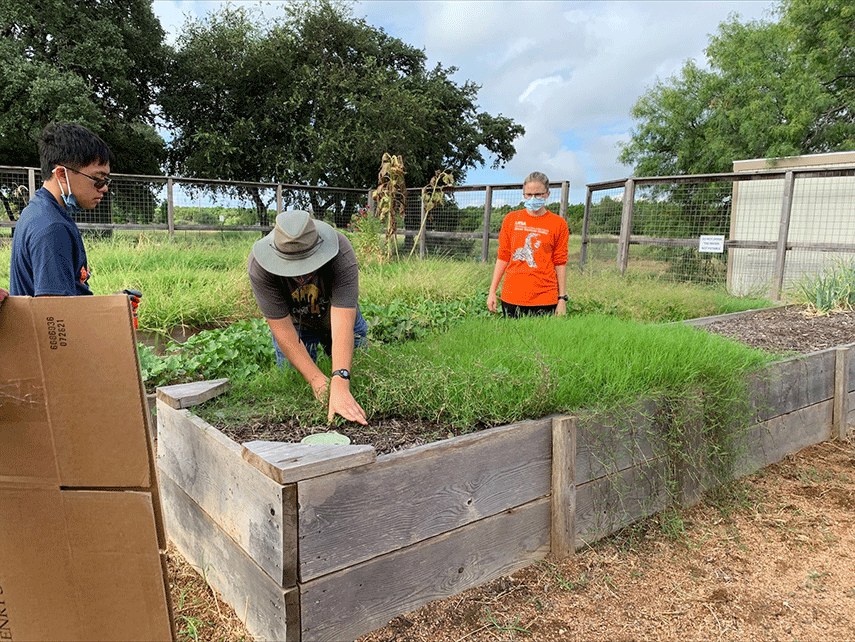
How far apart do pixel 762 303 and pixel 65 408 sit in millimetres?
6831

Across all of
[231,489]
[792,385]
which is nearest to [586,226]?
[792,385]

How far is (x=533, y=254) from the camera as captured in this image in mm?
4082

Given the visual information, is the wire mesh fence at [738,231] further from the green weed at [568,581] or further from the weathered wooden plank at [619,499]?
the green weed at [568,581]

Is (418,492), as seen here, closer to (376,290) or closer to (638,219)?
(376,290)

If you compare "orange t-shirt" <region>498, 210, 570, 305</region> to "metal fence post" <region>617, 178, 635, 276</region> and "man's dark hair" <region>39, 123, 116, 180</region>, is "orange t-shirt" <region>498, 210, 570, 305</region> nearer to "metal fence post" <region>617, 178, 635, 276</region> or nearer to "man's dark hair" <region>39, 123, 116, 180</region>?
"man's dark hair" <region>39, 123, 116, 180</region>

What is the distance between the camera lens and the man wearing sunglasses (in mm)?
2055

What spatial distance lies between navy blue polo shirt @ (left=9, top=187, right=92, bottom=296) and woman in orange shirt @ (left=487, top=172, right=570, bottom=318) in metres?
2.71

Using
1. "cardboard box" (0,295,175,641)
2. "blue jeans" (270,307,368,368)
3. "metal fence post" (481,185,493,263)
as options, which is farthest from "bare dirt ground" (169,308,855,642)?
"metal fence post" (481,185,493,263)

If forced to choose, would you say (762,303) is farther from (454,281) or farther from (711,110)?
(711,110)

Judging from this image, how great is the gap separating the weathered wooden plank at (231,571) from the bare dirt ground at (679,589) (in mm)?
68

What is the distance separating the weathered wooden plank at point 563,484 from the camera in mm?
2287

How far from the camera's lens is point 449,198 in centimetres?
1148

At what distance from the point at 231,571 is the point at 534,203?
3008 millimetres

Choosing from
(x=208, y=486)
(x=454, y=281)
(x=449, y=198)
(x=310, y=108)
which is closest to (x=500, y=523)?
(x=208, y=486)
